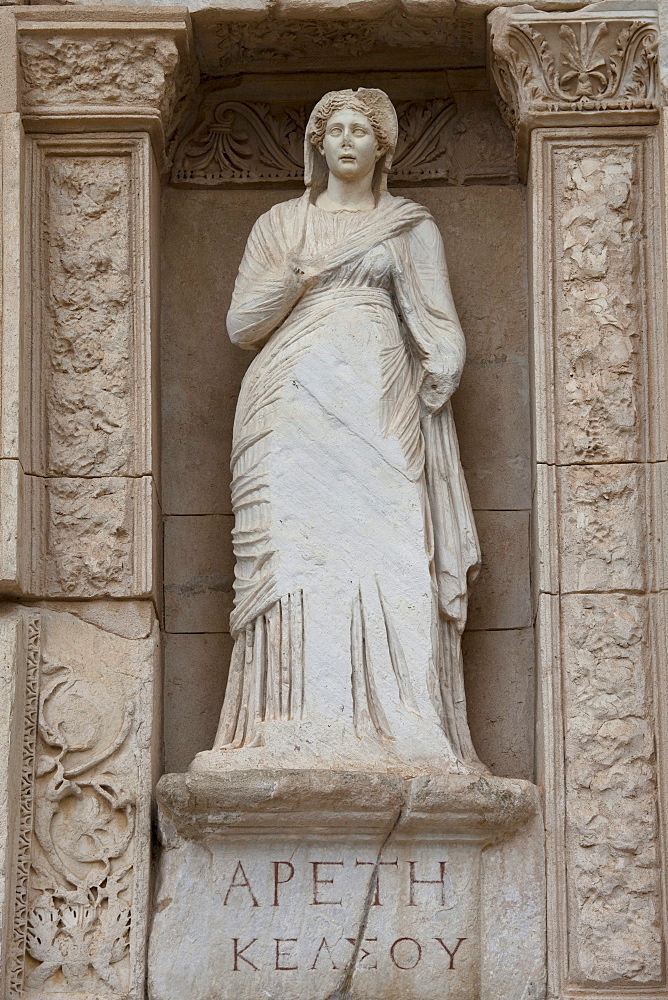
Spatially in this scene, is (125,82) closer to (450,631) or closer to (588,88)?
(588,88)

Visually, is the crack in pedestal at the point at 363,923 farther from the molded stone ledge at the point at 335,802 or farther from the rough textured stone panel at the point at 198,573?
the rough textured stone panel at the point at 198,573

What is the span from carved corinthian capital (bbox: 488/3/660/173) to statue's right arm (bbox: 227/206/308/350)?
1.03 m

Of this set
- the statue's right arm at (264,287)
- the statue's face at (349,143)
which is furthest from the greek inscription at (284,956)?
the statue's face at (349,143)

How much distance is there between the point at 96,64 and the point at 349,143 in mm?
977

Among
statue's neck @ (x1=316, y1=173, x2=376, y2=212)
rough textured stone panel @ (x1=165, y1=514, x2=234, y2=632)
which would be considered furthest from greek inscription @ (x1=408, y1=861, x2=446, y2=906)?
statue's neck @ (x1=316, y1=173, x2=376, y2=212)

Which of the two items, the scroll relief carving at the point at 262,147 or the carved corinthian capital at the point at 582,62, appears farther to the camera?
the scroll relief carving at the point at 262,147

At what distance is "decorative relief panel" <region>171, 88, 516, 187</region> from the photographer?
343 inches

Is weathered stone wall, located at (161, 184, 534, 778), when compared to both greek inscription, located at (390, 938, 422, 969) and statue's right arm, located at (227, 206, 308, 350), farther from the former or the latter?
greek inscription, located at (390, 938, 422, 969)

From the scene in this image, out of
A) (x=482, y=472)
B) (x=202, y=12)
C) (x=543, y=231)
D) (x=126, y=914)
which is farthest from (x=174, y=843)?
(x=202, y=12)

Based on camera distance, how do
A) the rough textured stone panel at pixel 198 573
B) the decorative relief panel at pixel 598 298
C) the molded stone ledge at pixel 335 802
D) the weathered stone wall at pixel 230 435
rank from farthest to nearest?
the rough textured stone panel at pixel 198 573 → the weathered stone wall at pixel 230 435 → the decorative relief panel at pixel 598 298 → the molded stone ledge at pixel 335 802

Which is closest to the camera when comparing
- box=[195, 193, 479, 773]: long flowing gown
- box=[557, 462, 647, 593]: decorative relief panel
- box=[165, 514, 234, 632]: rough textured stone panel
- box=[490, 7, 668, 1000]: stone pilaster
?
box=[490, 7, 668, 1000]: stone pilaster

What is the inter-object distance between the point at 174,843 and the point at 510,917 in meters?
1.16

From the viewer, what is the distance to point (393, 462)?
307 inches

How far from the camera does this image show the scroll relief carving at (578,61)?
8.12 m
